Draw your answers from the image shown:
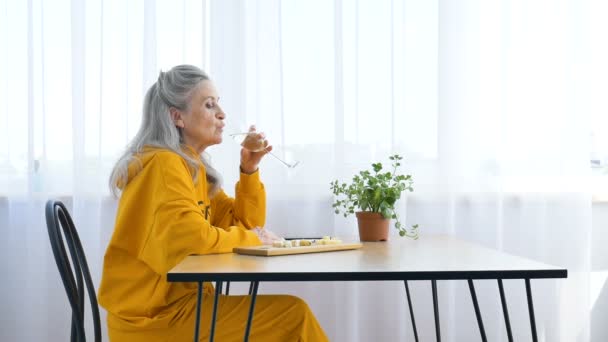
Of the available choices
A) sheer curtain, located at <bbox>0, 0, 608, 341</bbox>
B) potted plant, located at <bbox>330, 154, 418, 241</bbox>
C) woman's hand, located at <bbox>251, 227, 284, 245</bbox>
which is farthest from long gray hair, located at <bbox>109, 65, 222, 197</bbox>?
sheer curtain, located at <bbox>0, 0, 608, 341</bbox>

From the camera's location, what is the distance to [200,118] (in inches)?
82.7

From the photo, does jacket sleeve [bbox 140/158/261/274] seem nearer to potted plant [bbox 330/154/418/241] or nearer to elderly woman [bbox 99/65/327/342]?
elderly woman [bbox 99/65/327/342]

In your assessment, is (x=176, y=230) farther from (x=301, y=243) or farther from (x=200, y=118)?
(x=200, y=118)

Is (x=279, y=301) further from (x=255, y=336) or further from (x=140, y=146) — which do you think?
(x=140, y=146)

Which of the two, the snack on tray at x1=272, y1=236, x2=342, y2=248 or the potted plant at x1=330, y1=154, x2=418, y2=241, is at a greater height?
the potted plant at x1=330, y1=154, x2=418, y2=241

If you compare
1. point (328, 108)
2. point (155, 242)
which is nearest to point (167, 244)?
point (155, 242)

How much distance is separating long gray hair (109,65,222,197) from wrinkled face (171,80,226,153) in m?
0.01

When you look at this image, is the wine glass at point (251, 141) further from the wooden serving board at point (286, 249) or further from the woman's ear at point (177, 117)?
the wooden serving board at point (286, 249)

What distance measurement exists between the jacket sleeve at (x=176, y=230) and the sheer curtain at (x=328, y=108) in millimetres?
1068

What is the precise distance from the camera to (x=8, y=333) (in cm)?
292

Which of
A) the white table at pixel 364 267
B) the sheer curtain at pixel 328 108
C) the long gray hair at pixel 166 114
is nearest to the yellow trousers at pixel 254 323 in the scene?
the white table at pixel 364 267

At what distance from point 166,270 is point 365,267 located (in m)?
0.51

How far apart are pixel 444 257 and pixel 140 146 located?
0.85 metres

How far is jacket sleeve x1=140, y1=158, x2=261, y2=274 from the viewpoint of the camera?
5.69 feet
